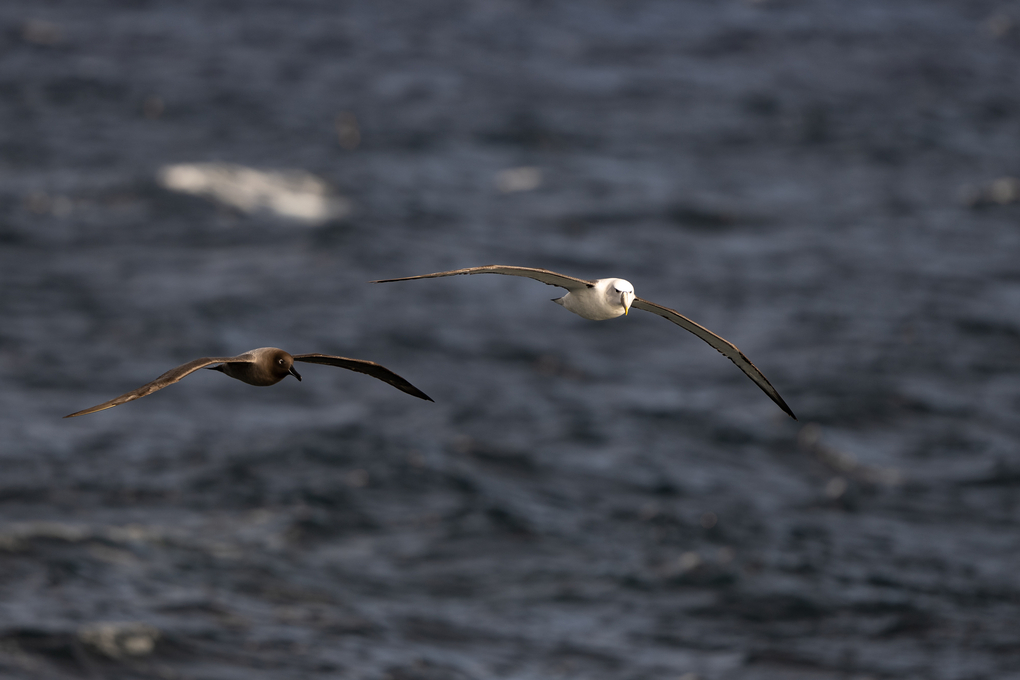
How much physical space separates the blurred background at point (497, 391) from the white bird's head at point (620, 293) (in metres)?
59.5

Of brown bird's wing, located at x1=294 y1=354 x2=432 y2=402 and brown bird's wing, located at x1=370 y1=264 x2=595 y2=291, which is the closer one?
brown bird's wing, located at x1=370 y1=264 x2=595 y2=291

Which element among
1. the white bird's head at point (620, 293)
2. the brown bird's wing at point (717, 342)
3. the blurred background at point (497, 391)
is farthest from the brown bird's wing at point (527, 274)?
the blurred background at point (497, 391)

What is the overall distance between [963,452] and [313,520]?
181 feet

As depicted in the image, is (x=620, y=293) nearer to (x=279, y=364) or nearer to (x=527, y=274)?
(x=527, y=274)

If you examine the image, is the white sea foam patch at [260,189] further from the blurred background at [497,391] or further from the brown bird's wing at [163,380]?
the brown bird's wing at [163,380]

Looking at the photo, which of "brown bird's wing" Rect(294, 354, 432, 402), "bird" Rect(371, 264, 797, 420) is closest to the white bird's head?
"bird" Rect(371, 264, 797, 420)

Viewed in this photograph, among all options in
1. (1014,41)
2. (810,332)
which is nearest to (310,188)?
(810,332)

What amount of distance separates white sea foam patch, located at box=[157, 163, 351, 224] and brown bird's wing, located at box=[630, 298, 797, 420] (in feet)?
377

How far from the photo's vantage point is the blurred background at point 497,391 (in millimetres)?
79062

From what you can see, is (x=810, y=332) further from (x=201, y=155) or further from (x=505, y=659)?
(x=201, y=155)

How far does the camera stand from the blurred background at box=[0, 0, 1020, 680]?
259 ft

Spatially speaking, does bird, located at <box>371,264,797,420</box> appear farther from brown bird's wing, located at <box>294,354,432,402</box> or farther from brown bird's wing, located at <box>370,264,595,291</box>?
brown bird's wing, located at <box>294,354,432,402</box>

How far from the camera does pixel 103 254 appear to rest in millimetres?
125125

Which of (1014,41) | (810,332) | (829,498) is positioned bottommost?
(829,498)
